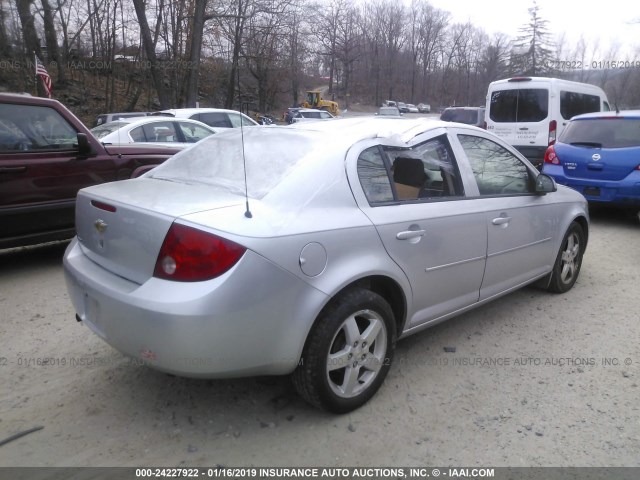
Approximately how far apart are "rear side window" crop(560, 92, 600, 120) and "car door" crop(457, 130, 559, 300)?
816cm

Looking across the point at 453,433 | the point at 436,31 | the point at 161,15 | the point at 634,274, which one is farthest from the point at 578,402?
the point at 436,31

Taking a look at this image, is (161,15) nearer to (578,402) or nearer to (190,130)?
(190,130)

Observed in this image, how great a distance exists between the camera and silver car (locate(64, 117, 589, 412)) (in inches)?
88.9

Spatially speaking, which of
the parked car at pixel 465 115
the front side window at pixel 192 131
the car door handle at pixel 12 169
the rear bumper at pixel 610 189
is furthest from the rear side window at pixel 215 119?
the rear bumper at pixel 610 189

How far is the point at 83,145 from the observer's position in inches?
204

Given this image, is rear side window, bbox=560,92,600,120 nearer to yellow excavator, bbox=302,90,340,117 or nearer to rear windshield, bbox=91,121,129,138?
rear windshield, bbox=91,121,129,138

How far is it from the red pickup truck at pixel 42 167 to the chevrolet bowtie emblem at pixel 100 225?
2578 mm

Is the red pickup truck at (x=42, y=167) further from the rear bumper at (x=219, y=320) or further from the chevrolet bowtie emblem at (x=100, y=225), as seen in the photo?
the rear bumper at (x=219, y=320)

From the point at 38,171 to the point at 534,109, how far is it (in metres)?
10.0

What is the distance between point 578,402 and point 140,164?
497 centimetres

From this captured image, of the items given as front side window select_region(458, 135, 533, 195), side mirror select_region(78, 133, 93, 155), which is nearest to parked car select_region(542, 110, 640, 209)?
front side window select_region(458, 135, 533, 195)

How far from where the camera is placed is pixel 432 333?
3.83 m

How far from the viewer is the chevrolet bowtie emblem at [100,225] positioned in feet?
8.82

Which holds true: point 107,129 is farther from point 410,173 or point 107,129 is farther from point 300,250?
point 300,250
